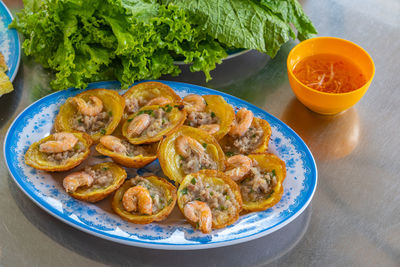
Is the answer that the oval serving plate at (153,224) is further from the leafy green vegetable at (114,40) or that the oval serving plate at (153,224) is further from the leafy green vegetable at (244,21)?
the leafy green vegetable at (244,21)

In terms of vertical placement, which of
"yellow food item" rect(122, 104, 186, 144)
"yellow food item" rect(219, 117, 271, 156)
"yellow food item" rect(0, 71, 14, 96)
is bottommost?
"yellow food item" rect(219, 117, 271, 156)

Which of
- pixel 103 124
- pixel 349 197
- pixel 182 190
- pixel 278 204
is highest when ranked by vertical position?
pixel 103 124

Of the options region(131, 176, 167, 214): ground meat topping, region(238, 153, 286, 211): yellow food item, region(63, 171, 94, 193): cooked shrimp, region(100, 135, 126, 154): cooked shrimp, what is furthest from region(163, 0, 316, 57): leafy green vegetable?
region(63, 171, 94, 193): cooked shrimp

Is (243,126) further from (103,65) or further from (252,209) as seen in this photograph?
(103,65)

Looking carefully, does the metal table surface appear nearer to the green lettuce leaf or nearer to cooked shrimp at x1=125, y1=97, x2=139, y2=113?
the green lettuce leaf

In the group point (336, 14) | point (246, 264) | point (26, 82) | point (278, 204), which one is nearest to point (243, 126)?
point (278, 204)

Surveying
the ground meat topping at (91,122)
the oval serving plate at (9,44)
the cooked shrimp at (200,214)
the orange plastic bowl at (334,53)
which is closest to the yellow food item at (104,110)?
the ground meat topping at (91,122)

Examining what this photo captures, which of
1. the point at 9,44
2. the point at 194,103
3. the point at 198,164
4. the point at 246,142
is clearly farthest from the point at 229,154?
the point at 9,44
